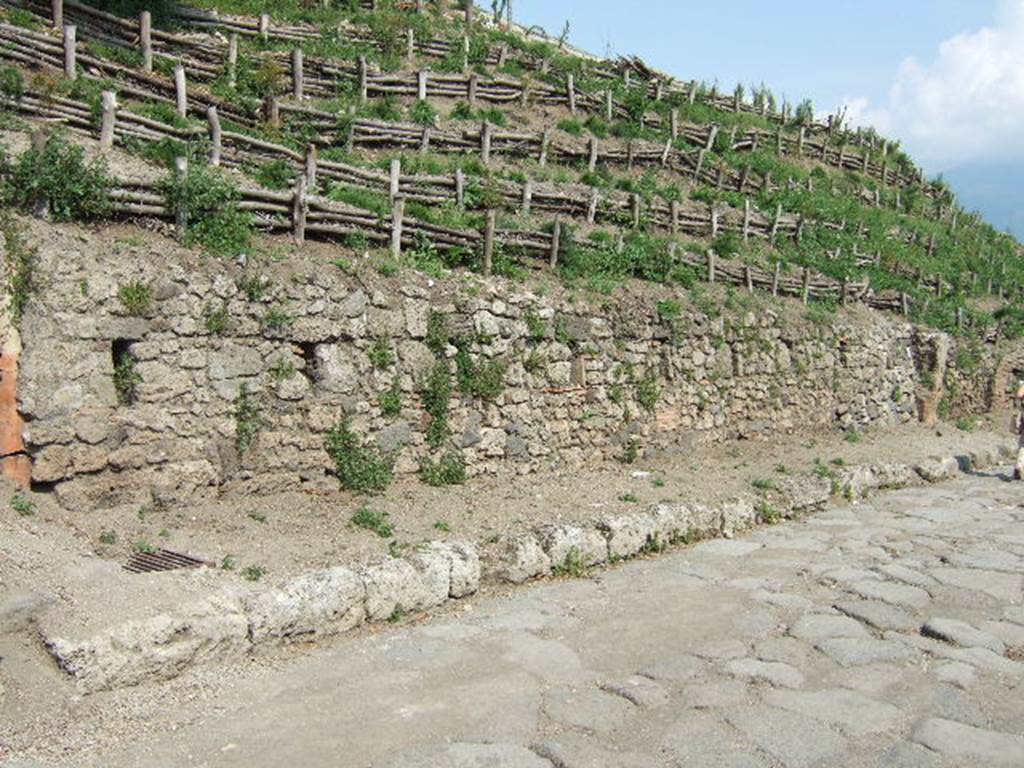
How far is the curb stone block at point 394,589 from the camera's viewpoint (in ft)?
22.0

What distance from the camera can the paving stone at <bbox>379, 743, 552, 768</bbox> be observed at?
4.61m

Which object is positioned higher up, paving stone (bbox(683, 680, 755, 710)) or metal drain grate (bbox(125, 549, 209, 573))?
metal drain grate (bbox(125, 549, 209, 573))

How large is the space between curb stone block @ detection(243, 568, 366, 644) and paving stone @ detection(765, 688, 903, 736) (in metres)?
2.87

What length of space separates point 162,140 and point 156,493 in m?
4.28

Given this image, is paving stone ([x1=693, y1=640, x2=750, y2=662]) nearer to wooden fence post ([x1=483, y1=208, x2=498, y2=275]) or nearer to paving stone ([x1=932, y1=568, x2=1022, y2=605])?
paving stone ([x1=932, y1=568, x2=1022, y2=605])

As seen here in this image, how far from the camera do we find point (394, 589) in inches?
269

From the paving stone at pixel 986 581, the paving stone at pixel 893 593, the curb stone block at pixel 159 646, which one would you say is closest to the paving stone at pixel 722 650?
the paving stone at pixel 893 593

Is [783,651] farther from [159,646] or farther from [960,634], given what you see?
Answer: [159,646]

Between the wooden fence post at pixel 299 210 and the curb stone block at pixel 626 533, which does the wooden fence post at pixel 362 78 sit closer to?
the wooden fence post at pixel 299 210

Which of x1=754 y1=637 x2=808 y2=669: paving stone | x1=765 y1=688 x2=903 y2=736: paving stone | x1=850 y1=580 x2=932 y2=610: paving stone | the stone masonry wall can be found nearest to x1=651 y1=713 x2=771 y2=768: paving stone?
x1=765 y1=688 x2=903 y2=736: paving stone

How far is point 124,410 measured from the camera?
299 inches

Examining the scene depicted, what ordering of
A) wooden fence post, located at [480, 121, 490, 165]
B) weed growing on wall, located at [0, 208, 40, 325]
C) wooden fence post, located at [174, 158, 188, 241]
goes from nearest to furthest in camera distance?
weed growing on wall, located at [0, 208, 40, 325] → wooden fence post, located at [174, 158, 188, 241] → wooden fence post, located at [480, 121, 490, 165]

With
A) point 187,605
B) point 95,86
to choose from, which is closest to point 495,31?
point 95,86

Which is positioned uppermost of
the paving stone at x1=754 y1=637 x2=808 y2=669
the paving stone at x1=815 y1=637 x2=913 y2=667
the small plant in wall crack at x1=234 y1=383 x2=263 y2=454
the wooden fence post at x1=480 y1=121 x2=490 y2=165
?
the wooden fence post at x1=480 y1=121 x2=490 y2=165
